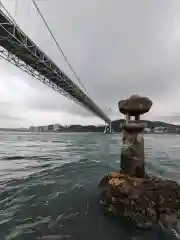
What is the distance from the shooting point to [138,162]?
634 centimetres

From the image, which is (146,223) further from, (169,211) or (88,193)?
(88,193)

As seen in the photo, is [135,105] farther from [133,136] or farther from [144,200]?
[144,200]

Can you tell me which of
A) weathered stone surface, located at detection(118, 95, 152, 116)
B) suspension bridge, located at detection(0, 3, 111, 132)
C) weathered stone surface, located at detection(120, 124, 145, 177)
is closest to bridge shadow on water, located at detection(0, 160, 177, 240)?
weathered stone surface, located at detection(120, 124, 145, 177)

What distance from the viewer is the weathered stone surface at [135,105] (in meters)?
6.13

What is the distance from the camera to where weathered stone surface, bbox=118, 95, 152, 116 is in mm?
6133

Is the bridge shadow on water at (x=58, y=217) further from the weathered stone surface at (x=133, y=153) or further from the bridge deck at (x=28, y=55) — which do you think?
the bridge deck at (x=28, y=55)

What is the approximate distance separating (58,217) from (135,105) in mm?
3197

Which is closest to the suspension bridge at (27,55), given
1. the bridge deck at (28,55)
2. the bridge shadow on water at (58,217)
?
the bridge deck at (28,55)

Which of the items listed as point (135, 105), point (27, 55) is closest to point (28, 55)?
point (27, 55)

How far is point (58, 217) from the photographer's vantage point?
18.2ft

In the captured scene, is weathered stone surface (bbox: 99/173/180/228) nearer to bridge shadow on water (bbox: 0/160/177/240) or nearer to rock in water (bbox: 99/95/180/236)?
rock in water (bbox: 99/95/180/236)

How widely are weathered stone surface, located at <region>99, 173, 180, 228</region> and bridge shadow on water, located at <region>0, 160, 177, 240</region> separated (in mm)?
303

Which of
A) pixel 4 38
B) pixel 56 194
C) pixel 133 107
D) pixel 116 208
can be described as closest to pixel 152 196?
pixel 116 208

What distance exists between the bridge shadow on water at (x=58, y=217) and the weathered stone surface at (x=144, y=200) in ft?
0.99
